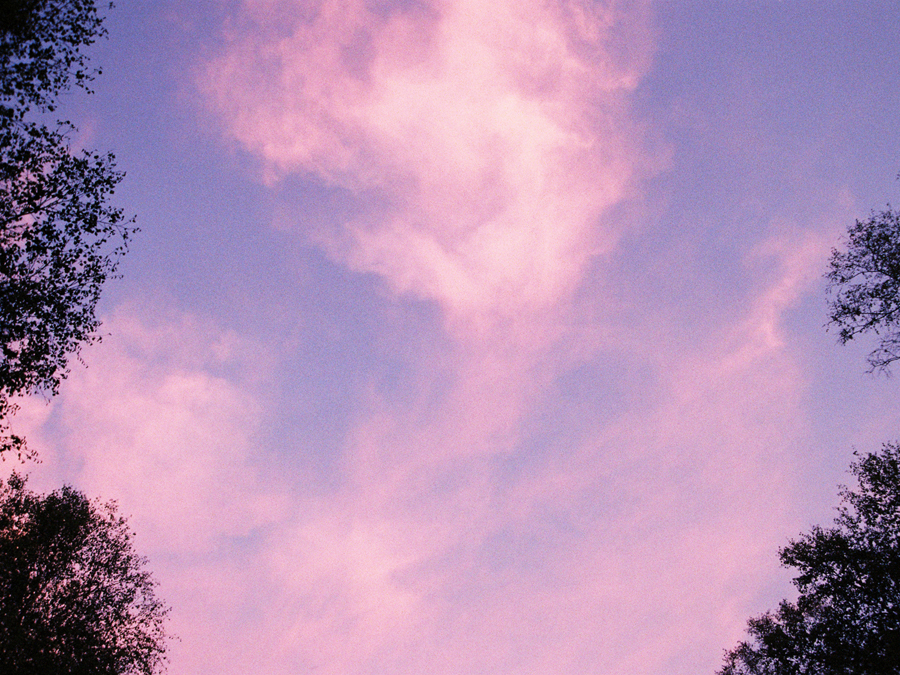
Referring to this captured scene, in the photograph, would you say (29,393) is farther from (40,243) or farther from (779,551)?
(779,551)

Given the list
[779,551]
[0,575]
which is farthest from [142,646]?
[779,551]

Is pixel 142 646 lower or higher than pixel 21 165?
lower

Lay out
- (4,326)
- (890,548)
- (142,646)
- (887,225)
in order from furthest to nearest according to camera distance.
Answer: (142,646) → (890,548) → (887,225) → (4,326)

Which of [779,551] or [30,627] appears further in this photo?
[779,551]

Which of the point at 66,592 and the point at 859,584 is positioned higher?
the point at 66,592

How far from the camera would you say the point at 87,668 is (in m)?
30.3

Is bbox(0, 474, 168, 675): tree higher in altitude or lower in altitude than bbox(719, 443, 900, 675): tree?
higher

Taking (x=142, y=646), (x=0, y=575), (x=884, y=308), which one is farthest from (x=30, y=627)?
(x=884, y=308)

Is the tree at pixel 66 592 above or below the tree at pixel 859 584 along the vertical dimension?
above

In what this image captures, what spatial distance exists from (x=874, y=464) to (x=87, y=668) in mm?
54828

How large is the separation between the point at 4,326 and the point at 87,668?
25.3 m

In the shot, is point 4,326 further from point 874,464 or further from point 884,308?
point 874,464

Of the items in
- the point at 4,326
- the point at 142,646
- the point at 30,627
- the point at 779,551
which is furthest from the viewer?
the point at 779,551

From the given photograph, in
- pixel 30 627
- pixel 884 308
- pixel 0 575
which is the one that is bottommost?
pixel 884 308
